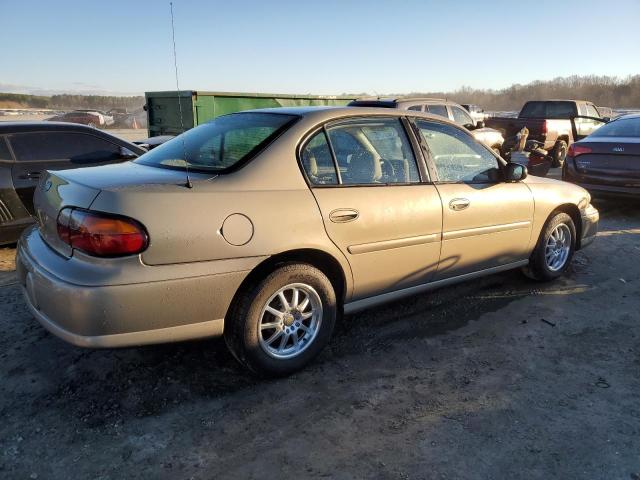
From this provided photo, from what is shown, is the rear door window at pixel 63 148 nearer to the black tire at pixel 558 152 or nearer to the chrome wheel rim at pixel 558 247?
the chrome wheel rim at pixel 558 247

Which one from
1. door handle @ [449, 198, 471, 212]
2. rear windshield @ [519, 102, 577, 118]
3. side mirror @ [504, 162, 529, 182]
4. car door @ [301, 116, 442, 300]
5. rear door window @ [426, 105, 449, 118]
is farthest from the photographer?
rear windshield @ [519, 102, 577, 118]

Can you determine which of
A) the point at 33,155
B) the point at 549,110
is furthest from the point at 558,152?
the point at 33,155

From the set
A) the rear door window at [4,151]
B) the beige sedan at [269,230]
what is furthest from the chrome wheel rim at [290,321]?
the rear door window at [4,151]

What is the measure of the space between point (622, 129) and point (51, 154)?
26.3 ft

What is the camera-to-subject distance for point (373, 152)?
3.53 meters

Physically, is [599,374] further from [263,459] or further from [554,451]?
[263,459]

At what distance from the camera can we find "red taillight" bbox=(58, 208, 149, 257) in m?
2.49

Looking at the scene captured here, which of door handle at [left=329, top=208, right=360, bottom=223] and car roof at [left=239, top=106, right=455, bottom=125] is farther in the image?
car roof at [left=239, top=106, right=455, bottom=125]

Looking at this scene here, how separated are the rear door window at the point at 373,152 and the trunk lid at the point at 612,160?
5.16m

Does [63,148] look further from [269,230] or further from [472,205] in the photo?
[472,205]

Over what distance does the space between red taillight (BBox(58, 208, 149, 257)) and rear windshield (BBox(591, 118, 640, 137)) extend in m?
7.77

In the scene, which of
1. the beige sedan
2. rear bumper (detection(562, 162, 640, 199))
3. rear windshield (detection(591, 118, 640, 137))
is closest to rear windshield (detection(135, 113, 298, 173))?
the beige sedan

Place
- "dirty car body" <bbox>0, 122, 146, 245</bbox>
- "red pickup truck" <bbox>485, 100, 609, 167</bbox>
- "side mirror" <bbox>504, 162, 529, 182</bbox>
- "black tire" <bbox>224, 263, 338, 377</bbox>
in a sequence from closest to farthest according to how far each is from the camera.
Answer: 1. "black tire" <bbox>224, 263, 338, 377</bbox>
2. "side mirror" <bbox>504, 162, 529, 182</bbox>
3. "dirty car body" <bbox>0, 122, 146, 245</bbox>
4. "red pickup truck" <bbox>485, 100, 609, 167</bbox>

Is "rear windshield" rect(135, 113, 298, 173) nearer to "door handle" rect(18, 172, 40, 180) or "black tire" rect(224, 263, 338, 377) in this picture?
"black tire" rect(224, 263, 338, 377)
